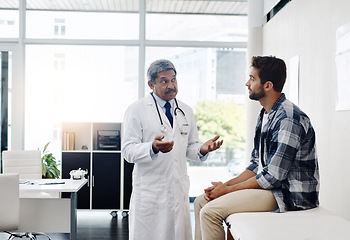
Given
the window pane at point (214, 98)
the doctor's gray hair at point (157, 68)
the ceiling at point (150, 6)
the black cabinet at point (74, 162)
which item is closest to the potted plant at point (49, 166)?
the black cabinet at point (74, 162)

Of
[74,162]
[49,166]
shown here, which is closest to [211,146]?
[74,162]

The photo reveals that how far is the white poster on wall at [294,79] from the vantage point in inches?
179

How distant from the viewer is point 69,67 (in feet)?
22.5

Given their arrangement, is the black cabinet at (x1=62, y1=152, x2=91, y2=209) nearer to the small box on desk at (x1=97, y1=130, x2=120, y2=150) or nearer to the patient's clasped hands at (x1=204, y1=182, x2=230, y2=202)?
the small box on desk at (x1=97, y1=130, x2=120, y2=150)

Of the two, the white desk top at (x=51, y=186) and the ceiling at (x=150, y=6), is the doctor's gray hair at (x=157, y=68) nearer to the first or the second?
the white desk top at (x=51, y=186)

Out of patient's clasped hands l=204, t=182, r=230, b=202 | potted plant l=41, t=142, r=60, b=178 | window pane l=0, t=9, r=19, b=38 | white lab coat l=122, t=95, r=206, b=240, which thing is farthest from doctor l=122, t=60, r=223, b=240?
window pane l=0, t=9, r=19, b=38

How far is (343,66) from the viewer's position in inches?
130

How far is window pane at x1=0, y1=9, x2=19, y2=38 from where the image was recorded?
22.1 ft

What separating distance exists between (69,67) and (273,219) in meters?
A: 5.27

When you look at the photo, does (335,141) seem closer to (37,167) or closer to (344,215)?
(344,215)

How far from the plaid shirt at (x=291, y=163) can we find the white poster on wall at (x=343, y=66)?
100 centimetres

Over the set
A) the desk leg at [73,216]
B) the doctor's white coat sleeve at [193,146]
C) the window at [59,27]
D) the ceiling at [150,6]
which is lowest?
the desk leg at [73,216]

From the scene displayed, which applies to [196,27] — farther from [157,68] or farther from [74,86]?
[157,68]

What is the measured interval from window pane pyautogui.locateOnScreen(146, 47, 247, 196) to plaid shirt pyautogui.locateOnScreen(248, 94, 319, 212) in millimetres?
4371
